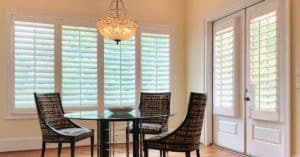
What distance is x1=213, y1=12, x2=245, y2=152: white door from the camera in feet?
16.4

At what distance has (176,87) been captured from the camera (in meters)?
6.50

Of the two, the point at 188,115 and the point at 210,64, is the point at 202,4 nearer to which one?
the point at 210,64

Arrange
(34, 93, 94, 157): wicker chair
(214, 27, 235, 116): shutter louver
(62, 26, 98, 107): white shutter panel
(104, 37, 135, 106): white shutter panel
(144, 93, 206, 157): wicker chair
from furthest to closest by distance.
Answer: (104, 37, 135, 106): white shutter panel → (62, 26, 98, 107): white shutter panel → (214, 27, 235, 116): shutter louver → (34, 93, 94, 157): wicker chair → (144, 93, 206, 157): wicker chair

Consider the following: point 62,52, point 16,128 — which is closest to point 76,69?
point 62,52

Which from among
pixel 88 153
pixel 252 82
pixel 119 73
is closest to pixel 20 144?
pixel 88 153

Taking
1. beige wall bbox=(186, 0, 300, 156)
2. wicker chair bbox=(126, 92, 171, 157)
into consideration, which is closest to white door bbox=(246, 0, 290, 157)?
beige wall bbox=(186, 0, 300, 156)

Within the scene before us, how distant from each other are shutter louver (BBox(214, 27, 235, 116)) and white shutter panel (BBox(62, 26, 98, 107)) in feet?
6.91

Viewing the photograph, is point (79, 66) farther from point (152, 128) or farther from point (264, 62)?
point (264, 62)

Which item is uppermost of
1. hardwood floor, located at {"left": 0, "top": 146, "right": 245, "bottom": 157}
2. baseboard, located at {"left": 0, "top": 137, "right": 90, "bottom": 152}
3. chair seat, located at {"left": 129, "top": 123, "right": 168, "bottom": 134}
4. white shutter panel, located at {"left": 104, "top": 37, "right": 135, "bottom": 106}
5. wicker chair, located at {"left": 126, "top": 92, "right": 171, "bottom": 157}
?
white shutter panel, located at {"left": 104, "top": 37, "right": 135, "bottom": 106}

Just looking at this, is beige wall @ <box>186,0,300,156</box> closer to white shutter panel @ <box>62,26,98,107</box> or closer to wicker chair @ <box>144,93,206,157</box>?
white shutter panel @ <box>62,26,98,107</box>

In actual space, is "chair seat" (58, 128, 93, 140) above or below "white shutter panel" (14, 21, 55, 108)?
below

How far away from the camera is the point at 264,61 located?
4398 mm

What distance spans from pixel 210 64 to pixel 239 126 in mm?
1270

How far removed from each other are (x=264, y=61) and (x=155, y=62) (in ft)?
7.76
